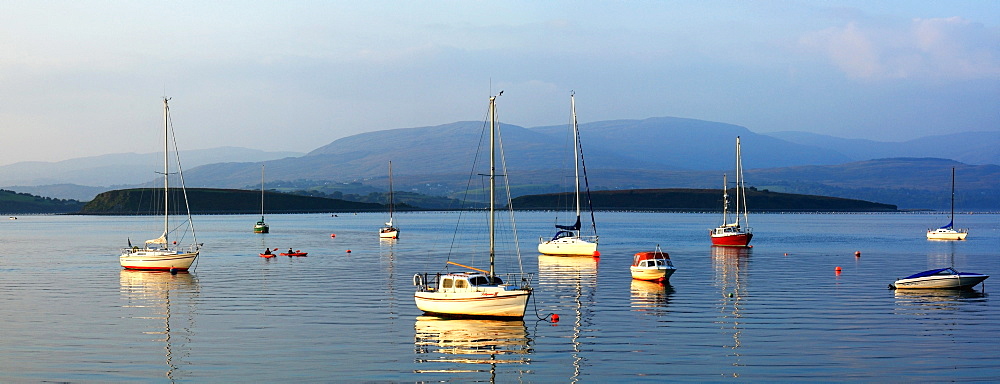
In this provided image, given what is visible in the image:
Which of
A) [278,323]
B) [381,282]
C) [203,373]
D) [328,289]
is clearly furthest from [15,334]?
[381,282]

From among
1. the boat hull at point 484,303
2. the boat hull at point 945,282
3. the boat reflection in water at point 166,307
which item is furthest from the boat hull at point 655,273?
the boat reflection in water at point 166,307

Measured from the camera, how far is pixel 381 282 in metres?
64.8

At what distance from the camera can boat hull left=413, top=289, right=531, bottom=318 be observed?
42.4 meters

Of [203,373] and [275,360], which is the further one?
[275,360]

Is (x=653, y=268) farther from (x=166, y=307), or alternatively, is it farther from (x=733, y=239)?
(x=733, y=239)

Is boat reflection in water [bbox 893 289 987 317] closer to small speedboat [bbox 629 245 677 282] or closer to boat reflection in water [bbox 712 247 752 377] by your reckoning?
boat reflection in water [bbox 712 247 752 377]

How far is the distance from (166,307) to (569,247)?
1821 inches

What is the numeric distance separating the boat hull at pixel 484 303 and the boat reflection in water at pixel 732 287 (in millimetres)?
8607

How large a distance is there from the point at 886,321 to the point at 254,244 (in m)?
88.2

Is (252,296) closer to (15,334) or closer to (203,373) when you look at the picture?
(15,334)

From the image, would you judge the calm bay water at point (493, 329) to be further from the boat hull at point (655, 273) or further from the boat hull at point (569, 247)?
the boat hull at point (569, 247)

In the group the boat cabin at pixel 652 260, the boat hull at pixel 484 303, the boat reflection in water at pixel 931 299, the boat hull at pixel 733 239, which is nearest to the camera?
the boat hull at pixel 484 303

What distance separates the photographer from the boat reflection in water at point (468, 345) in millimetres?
33312

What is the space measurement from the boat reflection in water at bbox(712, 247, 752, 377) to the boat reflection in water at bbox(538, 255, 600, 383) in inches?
219
